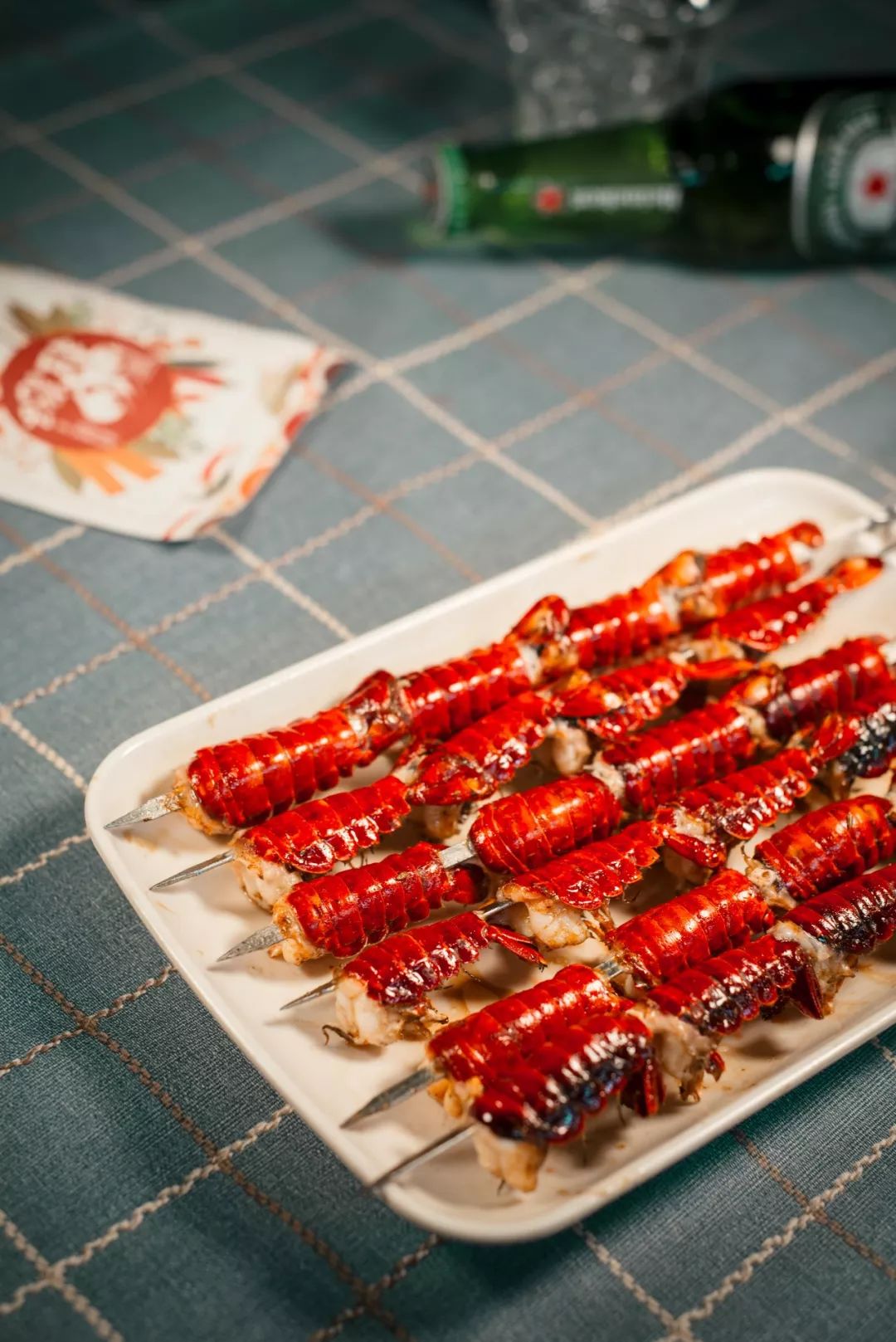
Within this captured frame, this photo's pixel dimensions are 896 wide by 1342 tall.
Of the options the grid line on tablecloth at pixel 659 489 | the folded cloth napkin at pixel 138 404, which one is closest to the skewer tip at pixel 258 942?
the grid line on tablecloth at pixel 659 489

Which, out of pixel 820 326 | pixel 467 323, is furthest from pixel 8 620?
pixel 820 326

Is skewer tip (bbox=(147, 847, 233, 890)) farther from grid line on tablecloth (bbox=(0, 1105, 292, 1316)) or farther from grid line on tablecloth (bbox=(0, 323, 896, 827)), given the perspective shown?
grid line on tablecloth (bbox=(0, 323, 896, 827))

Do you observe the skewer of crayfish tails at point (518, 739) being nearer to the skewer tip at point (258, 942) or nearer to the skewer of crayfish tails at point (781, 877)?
the skewer tip at point (258, 942)

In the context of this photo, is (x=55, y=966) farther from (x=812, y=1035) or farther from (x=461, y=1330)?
(x=812, y=1035)

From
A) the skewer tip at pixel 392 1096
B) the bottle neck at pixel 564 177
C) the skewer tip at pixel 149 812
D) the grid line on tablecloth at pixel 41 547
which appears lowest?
the skewer tip at pixel 392 1096

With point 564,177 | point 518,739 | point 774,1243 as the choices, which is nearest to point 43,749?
point 518,739

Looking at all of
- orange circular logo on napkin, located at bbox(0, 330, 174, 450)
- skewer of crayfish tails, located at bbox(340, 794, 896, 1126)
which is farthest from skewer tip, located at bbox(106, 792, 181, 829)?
orange circular logo on napkin, located at bbox(0, 330, 174, 450)

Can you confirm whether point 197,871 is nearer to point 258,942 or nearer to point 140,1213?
point 258,942
